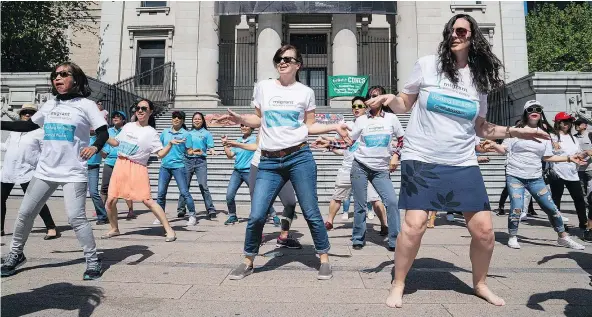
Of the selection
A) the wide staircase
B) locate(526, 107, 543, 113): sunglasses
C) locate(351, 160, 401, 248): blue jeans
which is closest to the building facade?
the wide staircase

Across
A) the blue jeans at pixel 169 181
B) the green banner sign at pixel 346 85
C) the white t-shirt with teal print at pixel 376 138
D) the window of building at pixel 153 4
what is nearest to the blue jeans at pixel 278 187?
the white t-shirt with teal print at pixel 376 138

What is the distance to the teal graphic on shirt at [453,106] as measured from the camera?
311 centimetres

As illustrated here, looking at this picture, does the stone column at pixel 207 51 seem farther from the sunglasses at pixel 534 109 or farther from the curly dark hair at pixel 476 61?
the curly dark hair at pixel 476 61

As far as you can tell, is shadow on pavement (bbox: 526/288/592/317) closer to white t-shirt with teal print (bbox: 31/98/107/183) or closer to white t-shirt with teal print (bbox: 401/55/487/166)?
white t-shirt with teal print (bbox: 401/55/487/166)

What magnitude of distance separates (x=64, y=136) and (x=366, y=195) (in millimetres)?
3519

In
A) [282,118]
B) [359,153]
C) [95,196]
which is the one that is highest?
[282,118]

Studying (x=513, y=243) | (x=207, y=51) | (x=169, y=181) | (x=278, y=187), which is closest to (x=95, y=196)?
(x=169, y=181)

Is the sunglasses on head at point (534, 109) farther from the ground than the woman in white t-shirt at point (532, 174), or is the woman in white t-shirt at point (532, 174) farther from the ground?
the sunglasses on head at point (534, 109)

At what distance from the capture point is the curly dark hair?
3.18m

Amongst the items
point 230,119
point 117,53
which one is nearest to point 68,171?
point 230,119

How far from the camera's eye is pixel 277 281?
369cm

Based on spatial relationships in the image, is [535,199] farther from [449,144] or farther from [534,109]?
[449,144]

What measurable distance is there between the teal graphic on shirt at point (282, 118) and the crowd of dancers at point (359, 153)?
0.01 meters

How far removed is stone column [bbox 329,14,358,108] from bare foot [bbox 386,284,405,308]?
19294mm
